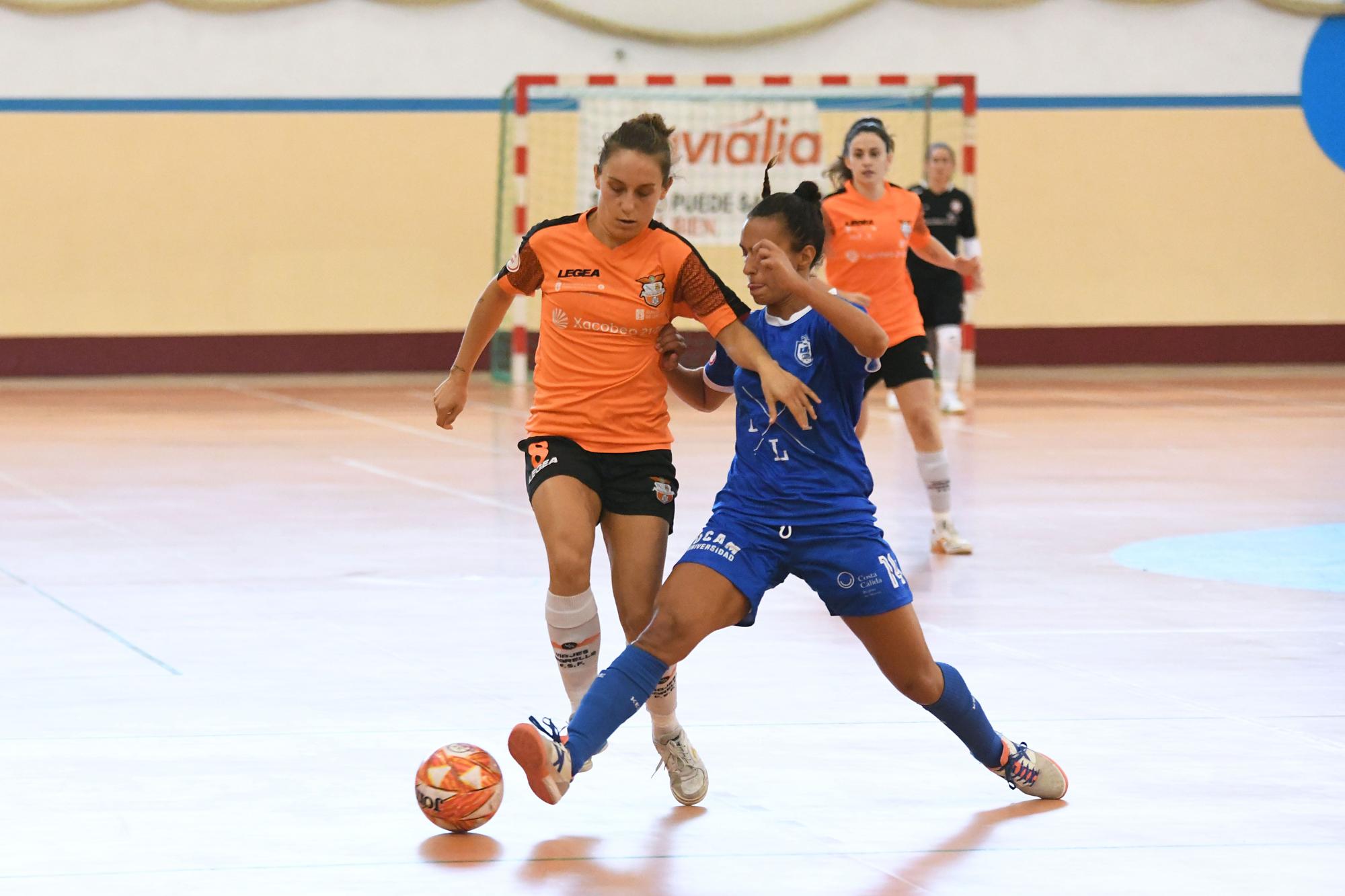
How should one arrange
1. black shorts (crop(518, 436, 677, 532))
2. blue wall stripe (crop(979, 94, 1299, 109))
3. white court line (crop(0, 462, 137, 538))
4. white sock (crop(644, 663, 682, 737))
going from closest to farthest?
1. white sock (crop(644, 663, 682, 737))
2. black shorts (crop(518, 436, 677, 532))
3. white court line (crop(0, 462, 137, 538))
4. blue wall stripe (crop(979, 94, 1299, 109))

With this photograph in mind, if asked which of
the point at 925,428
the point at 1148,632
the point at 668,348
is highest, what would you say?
the point at 668,348

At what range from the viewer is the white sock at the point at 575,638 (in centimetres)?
487

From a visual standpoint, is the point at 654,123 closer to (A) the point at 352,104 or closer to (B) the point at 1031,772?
(B) the point at 1031,772

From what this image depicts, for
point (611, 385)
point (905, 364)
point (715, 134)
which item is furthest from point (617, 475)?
point (715, 134)

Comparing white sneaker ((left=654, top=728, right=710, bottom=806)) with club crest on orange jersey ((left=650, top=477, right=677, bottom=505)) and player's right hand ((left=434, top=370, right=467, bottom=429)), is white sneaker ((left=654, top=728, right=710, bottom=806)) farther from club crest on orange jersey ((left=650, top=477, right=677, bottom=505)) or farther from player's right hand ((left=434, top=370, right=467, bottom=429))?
player's right hand ((left=434, top=370, right=467, bottom=429))

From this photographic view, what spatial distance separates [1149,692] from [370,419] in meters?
10.5

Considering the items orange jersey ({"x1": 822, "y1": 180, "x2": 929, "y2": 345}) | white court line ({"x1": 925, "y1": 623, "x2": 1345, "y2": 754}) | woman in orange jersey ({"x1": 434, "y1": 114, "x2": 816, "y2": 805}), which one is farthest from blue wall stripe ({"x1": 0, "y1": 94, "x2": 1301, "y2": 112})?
woman in orange jersey ({"x1": 434, "y1": 114, "x2": 816, "y2": 805})

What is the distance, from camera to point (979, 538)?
372 inches

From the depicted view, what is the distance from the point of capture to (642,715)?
5848 millimetres

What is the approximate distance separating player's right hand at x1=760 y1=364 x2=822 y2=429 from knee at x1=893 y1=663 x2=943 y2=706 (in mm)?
630

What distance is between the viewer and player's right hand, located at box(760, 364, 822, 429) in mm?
4527

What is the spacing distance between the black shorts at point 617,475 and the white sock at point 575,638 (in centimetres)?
24

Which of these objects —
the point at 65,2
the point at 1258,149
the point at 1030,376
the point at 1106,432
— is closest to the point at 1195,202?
the point at 1258,149

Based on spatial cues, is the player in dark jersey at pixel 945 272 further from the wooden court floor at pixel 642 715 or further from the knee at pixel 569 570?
the knee at pixel 569 570
